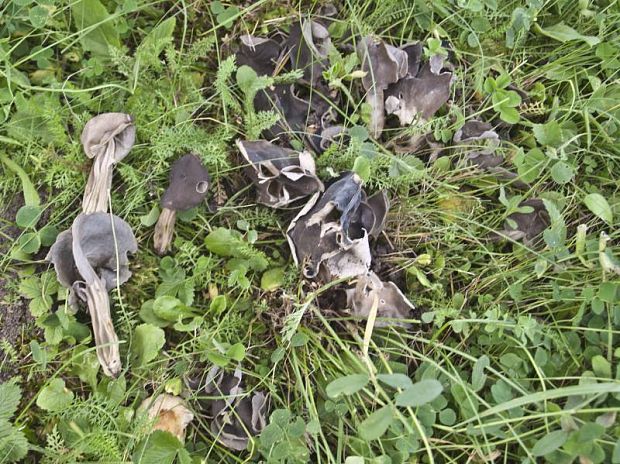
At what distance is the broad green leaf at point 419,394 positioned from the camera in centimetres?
143

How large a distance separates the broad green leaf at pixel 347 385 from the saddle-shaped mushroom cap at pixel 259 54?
115cm

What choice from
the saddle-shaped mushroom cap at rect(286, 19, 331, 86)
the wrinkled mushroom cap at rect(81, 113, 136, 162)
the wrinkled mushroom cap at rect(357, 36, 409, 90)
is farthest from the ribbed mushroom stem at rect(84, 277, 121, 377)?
the wrinkled mushroom cap at rect(357, 36, 409, 90)

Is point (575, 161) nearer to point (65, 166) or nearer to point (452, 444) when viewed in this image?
point (452, 444)

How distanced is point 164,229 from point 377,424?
940 mm

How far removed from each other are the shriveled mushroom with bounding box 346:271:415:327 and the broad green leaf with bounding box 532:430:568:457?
1.79 feet

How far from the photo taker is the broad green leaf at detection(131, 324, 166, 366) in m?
1.80

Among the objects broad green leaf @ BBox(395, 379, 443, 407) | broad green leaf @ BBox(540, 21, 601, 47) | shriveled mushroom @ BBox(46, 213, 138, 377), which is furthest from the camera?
broad green leaf @ BBox(540, 21, 601, 47)

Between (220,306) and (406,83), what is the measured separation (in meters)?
1.03

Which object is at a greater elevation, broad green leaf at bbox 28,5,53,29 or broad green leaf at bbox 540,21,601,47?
broad green leaf at bbox 28,5,53,29

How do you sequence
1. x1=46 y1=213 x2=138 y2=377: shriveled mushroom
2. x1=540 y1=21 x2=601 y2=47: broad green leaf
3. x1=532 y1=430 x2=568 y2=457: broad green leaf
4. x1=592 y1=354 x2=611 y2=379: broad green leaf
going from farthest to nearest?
x1=540 y1=21 x2=601 y2=47: broad green leaf < x1=46 y1=213 x2=138 y2=377: shriveled mushroom < x1=592 y1=354 x2=611 y2=379: broad green leaf < x1=532 y1=430 x2=568 y2=457: broad green leaf

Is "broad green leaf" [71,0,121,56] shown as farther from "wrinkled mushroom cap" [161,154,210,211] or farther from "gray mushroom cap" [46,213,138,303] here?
"gray mushroom cap" [46,213,138,303]

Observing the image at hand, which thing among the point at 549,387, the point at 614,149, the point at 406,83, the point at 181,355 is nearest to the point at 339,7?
the point at 406,83

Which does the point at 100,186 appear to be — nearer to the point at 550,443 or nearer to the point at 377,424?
the point at 377,424

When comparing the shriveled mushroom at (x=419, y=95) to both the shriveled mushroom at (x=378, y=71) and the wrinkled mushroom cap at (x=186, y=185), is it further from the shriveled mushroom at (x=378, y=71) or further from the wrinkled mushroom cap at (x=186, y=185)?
the wrinkled mushroom cap at (x=186, y=185)
